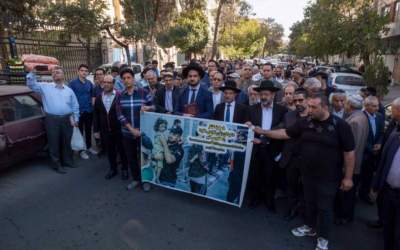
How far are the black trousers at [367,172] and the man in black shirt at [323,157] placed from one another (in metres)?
1.50

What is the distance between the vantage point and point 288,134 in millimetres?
3674

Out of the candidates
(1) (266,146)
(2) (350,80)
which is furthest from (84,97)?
(2) (350,80)

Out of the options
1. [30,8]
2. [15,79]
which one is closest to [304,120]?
[15,79]

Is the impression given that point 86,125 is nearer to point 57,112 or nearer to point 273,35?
point 57,112

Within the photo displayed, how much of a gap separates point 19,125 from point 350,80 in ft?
46.0

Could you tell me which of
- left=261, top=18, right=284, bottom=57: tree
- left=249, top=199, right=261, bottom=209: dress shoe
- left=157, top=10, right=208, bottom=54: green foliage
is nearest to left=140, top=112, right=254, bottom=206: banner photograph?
left=249, top=199, right=261, bottom=209: dress shoe

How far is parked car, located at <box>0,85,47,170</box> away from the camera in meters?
5.16

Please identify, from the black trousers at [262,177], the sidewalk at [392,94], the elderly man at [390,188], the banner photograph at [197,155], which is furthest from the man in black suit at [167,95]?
the sidewalk at [392,94]

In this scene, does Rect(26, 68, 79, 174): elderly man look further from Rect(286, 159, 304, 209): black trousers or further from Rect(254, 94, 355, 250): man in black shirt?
Rect(254, 94, 355, 250): man in black shirt

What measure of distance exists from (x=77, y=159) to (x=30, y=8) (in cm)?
1173

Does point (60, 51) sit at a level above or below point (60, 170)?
above

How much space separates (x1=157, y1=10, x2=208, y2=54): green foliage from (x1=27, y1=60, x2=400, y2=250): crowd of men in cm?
1599

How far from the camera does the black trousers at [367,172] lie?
4.67 meters

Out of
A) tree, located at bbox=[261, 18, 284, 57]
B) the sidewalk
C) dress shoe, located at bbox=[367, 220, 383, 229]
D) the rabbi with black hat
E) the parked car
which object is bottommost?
the sidewalk
